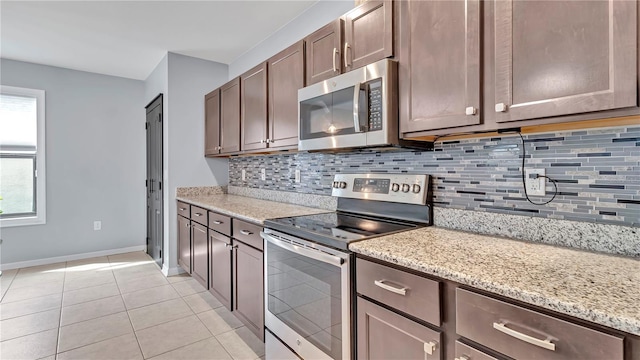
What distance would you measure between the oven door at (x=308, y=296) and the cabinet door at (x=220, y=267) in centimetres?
61

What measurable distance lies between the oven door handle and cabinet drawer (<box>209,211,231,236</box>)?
0.56 metres

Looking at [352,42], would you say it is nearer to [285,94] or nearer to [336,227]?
[285,94]

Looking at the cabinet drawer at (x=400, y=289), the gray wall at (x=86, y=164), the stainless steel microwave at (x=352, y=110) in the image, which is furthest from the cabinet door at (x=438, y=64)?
the gray wall at (x=86, y=164)

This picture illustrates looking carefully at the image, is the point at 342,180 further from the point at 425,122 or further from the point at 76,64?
the point at 76,64

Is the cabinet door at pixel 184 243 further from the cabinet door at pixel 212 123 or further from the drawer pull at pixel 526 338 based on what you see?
the drawer pull at pixel 526 338

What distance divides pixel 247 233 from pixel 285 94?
1038 mm

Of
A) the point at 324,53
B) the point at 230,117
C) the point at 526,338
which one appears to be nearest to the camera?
the point at 526,338

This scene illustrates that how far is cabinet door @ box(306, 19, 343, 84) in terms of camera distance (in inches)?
71.3

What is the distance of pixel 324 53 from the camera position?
1.93 meters

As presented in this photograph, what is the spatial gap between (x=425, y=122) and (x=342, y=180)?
0.84 meters

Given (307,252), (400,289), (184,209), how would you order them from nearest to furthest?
(400,289) → (307,252) → (184,209)

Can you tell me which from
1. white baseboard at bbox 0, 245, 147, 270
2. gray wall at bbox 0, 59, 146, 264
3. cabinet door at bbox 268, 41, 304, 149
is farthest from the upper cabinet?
white baseboard at bbox 0, 245, 147, 270

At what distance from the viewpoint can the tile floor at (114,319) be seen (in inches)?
79.7

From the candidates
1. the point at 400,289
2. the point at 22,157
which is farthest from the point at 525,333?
the point at 22,157
